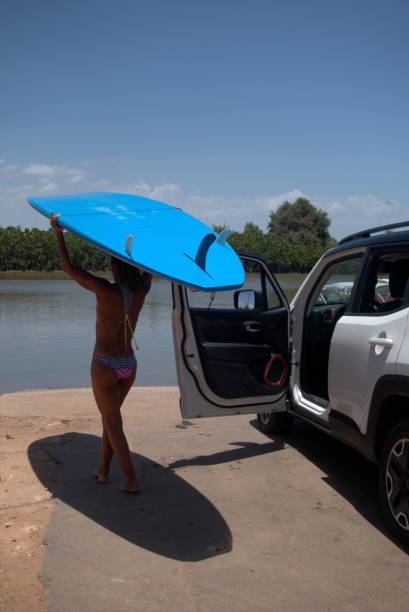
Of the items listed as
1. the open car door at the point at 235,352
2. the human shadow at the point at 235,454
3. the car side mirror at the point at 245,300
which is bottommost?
the human shadow at the point at 235,454

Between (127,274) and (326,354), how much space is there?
7.15 feet

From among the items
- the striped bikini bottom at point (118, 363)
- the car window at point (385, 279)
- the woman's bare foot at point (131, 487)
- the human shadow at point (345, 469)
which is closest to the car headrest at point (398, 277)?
the car window at point (385, 279)

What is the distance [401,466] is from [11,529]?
2532 mm

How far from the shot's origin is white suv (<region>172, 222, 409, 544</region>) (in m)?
3.94

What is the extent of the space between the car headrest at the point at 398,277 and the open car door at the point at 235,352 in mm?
1004

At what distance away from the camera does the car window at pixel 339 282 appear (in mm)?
5258

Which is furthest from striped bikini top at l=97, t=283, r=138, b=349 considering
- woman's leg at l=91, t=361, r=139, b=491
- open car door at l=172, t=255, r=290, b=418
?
open car door at l=172, t=255, r=290, b=418

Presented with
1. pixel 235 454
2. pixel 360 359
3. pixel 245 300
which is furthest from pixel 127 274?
pixel 235 454

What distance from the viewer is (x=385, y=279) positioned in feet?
16.5

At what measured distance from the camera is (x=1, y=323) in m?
17.0

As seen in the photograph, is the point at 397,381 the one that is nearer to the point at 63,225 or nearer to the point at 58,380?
the point at 63,225

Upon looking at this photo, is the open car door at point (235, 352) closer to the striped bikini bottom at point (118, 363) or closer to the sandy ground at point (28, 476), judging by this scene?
the striped bikini bottom at point (118, 363)

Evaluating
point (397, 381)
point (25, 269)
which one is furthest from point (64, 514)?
point (25, 269)

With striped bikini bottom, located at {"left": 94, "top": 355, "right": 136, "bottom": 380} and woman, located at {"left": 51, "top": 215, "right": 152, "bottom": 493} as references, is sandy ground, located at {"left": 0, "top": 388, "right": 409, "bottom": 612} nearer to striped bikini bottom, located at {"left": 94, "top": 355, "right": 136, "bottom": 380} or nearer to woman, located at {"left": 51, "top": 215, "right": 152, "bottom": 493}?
woman, located at {"left": 51, "top": 215, "right": 152, "bottom": 493}
